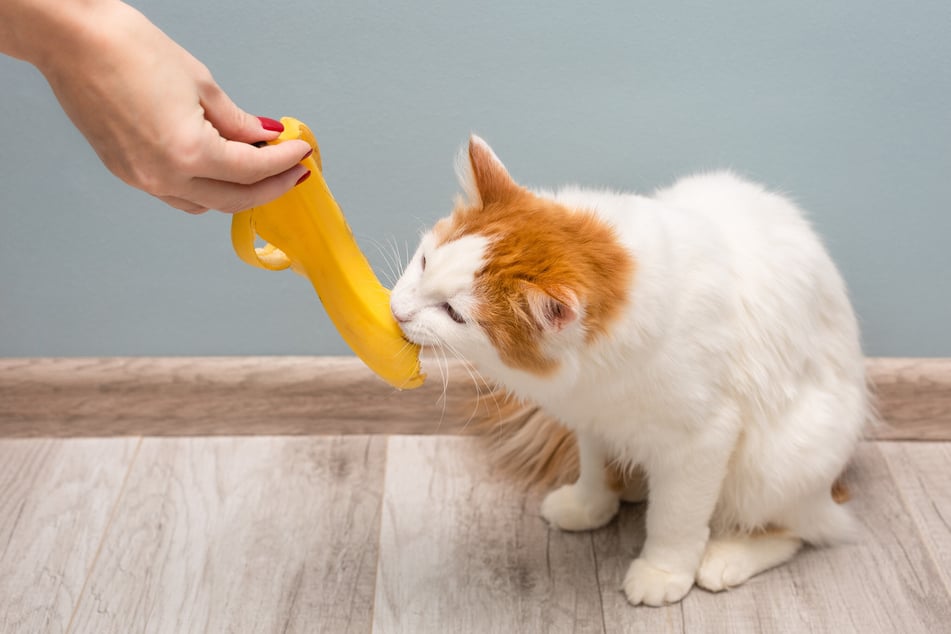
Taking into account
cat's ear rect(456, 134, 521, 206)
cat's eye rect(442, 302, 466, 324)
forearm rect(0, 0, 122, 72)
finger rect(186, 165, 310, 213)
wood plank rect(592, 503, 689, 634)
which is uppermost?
forearm rect(0, 0, 122, 72)

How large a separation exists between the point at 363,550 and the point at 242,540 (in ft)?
0.60

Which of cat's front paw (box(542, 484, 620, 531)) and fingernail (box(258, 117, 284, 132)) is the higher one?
fingernail (box(258, 117, 284, 132))

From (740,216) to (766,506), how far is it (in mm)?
389

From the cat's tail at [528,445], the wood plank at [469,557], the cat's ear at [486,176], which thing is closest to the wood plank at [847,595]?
the wood plank at [469,557]

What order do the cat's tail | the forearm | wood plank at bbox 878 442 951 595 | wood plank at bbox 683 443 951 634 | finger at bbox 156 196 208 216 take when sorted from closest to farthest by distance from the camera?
the forearm, finger at bbox 156 196 208 216, wood plank at bbox 683 443 951 634, wood plank at bbox 878 442 951 595, the cat's tail

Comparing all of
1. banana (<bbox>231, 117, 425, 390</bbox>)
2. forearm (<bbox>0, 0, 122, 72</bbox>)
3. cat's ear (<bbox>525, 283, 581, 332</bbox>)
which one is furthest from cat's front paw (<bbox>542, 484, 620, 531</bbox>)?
forearm (<bbox>0, 0, 122, 72</bbox>)

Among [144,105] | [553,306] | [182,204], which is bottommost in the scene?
[553,306]

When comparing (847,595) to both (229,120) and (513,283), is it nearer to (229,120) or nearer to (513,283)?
(513,283)

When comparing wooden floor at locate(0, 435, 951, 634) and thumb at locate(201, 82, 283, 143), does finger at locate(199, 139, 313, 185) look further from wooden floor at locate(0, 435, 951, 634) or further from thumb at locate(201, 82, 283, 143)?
wooden floor at locate(0, 435, 951, 634)

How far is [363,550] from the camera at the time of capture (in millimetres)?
1405

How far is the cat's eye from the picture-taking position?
1.06m

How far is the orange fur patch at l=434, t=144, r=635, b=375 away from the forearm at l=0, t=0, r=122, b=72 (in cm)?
42

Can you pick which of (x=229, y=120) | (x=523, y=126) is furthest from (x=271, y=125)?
(x=523, y=126)

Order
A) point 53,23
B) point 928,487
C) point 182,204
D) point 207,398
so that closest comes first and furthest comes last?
point 53,23, point 182,204, point 928,487, point 207,398
